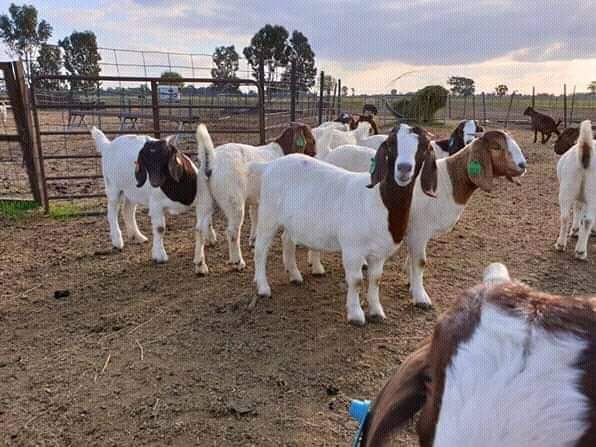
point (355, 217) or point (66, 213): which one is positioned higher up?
point (355, 217)

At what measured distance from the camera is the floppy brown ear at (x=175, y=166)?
526cm

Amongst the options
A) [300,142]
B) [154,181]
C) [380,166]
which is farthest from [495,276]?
[300,142]

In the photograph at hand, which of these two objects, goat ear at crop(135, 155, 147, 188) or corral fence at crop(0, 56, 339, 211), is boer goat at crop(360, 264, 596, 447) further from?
corral fence at crop(0, 56, 339, 211)

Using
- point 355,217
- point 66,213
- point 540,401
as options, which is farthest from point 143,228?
point 540,401

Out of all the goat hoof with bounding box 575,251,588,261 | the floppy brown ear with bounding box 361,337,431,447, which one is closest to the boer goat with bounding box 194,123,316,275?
the goat hoof with bounding box 575,251,588,261

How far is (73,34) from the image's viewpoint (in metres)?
42.1

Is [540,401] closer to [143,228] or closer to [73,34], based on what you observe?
[143,228]

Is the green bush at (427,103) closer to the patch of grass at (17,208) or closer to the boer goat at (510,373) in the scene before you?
the patch of grass at (17,208)

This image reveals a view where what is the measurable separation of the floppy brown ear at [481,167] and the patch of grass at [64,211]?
18.3 ft

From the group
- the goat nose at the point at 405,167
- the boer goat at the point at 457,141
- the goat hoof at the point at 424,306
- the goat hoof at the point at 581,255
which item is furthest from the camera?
the boer goat at the point at 457,141

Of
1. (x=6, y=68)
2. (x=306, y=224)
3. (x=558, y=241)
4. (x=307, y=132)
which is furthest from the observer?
(x=6, y=68)

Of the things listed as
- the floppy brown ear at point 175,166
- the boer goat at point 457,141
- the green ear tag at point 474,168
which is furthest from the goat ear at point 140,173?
the boer goat at point 457,141

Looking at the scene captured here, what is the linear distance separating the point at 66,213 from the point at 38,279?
2.64m

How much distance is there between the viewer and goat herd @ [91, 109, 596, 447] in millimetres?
823
